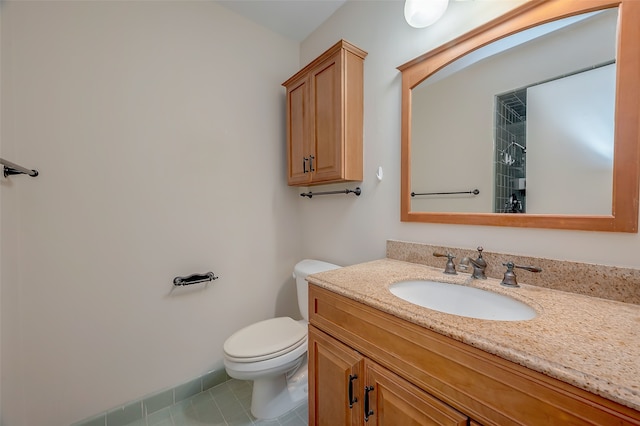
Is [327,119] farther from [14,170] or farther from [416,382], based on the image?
[14,170]

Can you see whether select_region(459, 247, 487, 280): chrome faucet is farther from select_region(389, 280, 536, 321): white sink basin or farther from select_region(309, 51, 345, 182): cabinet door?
select_region(309, 51, 345, 182): cabinet door

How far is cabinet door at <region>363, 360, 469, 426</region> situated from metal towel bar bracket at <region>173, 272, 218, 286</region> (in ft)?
3.89

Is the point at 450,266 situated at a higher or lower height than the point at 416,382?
higher

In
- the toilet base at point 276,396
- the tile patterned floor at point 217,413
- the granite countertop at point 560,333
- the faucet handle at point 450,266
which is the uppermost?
the faucet handle at point 450,266

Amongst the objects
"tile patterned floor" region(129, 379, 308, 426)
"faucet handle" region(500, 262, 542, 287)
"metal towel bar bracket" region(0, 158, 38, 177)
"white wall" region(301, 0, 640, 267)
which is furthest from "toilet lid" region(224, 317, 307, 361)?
"metal towel bar bracket" region(0, 158, 38, 177)

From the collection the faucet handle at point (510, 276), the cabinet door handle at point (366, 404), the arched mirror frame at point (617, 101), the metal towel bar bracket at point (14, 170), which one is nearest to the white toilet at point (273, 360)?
the cabinet door handle at point (366, 404)

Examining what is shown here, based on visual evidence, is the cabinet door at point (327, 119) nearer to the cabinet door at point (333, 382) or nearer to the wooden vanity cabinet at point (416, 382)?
the wooden vanity cabinet at point (416, 382)

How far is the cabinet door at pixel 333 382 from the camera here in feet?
2.88

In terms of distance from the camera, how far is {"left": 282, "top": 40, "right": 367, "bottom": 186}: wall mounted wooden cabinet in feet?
4.70

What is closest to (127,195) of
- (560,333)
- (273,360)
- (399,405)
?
(273,360)

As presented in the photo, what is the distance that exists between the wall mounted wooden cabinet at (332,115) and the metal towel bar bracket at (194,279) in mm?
877

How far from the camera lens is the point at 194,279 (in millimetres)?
1592

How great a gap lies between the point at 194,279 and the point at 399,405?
134 cm

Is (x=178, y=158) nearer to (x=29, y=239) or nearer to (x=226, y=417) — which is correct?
(x=29, y=239)
